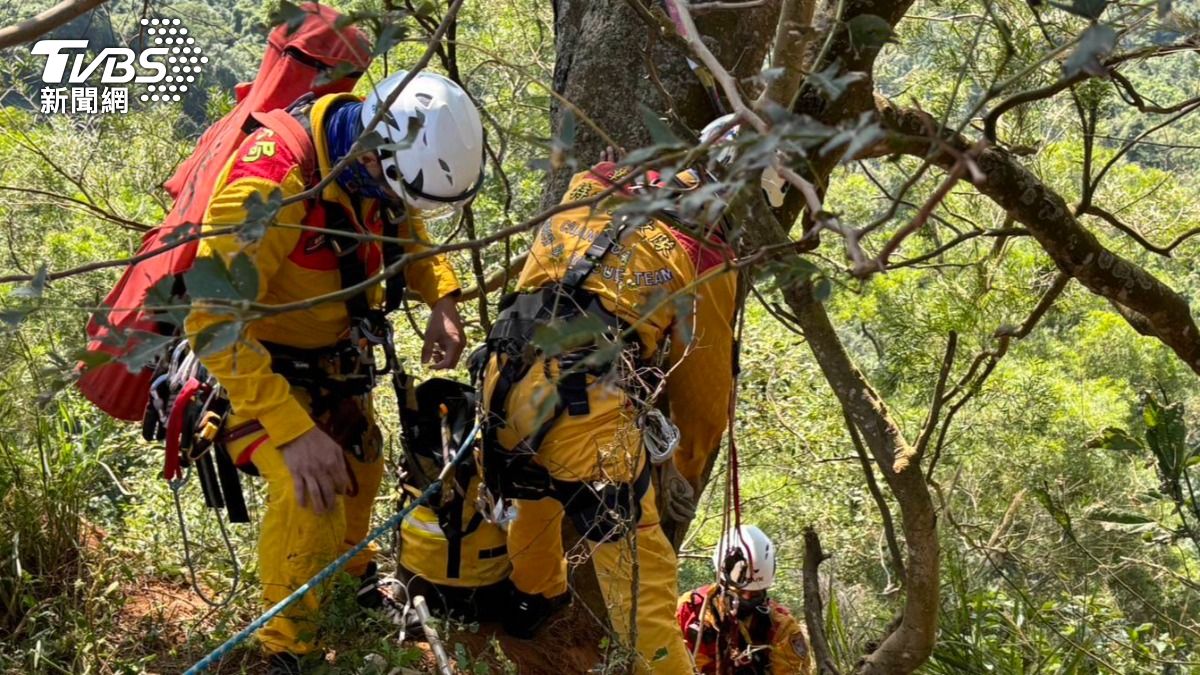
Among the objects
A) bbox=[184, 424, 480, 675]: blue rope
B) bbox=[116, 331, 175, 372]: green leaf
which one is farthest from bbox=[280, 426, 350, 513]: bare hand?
bbox=[116, 331, 175, 372]: green leaf

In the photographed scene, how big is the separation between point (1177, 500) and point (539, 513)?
1664 millimetres

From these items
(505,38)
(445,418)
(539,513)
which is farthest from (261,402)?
(505,38)

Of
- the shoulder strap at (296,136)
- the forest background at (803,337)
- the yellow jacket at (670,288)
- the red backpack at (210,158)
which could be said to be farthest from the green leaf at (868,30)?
the shoulder strap at (296,136)

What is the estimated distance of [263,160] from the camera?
293 cm

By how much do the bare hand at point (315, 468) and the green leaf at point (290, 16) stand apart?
1495 millimetres

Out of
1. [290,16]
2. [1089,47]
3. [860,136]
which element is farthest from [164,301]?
[1089,47]

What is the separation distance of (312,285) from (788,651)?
2.45 meters

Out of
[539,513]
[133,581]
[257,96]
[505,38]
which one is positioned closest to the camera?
[257,96]

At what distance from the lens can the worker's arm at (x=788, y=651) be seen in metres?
4.61

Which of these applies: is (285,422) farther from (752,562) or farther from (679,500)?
(752,562)

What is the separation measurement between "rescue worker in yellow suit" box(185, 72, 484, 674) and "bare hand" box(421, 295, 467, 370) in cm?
29

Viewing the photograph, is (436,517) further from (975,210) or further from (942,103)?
(975,210)

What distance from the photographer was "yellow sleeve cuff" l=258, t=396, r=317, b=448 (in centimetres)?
295

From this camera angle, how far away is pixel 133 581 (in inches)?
151
